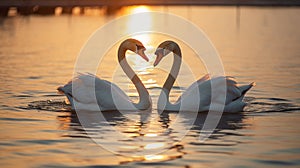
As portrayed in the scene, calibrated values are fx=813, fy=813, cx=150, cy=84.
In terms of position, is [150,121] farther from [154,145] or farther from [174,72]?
[154,145]

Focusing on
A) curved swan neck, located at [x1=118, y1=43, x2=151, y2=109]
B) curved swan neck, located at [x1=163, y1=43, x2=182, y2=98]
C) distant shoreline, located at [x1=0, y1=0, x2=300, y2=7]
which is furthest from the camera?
distant shoreline, located at [x1=0, y1=0, x2=300, y2=7]

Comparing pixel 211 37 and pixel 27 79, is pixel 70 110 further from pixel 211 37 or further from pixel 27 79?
pixel 211 37

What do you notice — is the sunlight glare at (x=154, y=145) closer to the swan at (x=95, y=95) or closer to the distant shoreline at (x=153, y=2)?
the swan at (x=95, y=95)

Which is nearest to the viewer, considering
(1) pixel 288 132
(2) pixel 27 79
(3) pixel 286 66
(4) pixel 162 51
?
(1) pixel 288 132

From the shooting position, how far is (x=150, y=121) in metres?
12.9

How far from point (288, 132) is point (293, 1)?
50.3 metres

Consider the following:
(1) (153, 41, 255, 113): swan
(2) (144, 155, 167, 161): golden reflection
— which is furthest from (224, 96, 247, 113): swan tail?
(2) (144, 155, 167, 161): golden reflection

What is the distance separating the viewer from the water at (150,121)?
33.1 feet

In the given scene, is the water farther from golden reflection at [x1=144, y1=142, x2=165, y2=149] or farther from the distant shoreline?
the distant shoreline

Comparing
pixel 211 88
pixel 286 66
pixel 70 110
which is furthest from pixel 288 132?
pixel 286 66

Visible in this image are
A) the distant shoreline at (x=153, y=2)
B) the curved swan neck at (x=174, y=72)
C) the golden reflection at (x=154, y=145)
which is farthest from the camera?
the distant shoreline at (x=153, y=2)

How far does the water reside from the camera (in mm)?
10102

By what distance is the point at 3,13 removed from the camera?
5053 centimetres

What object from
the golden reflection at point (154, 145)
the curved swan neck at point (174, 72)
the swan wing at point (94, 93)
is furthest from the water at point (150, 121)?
the curved swan neck at point (174, 72)
